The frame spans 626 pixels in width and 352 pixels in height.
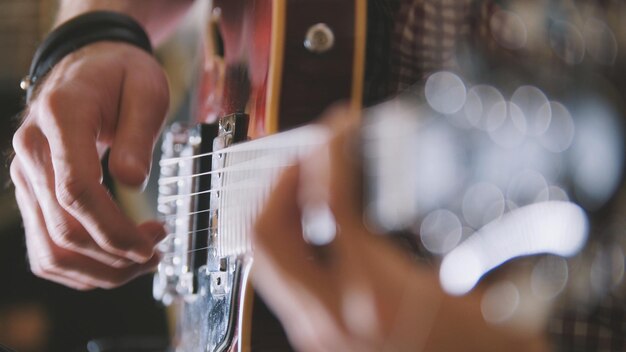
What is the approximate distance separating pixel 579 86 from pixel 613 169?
11 cm

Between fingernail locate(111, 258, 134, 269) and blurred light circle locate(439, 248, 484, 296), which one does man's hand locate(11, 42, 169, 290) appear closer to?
fingernail locate(111, 258, 134, 269)

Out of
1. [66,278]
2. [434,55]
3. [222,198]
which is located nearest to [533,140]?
[434,55]

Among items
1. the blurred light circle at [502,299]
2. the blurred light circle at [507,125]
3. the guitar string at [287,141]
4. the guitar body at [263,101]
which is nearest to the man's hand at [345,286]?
the guitar string at [287,141]

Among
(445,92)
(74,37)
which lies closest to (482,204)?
(445,92)

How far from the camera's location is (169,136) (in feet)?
2.24

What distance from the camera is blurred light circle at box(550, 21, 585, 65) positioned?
2.23ft

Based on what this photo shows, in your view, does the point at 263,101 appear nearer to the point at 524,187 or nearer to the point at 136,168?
the point at 136,168

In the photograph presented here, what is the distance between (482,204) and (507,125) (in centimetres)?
10

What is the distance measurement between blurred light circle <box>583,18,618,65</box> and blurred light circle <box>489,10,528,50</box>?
0.09 metres

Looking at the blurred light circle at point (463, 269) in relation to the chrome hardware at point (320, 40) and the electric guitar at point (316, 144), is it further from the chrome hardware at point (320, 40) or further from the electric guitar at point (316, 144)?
the chrome hardware at point (320, 40)

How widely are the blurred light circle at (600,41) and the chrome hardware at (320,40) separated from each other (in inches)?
12.9

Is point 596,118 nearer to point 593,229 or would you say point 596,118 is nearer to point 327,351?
point 593,229

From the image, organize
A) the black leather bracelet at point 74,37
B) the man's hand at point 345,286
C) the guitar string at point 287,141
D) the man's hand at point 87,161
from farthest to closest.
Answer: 1. the black leather bracelet at point 74,37
2. the man's hand at point 87,161
3. the guitar string at point 287,141
4. the man's hand at point 345,286

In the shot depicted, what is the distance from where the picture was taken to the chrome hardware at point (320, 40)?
0.54m
